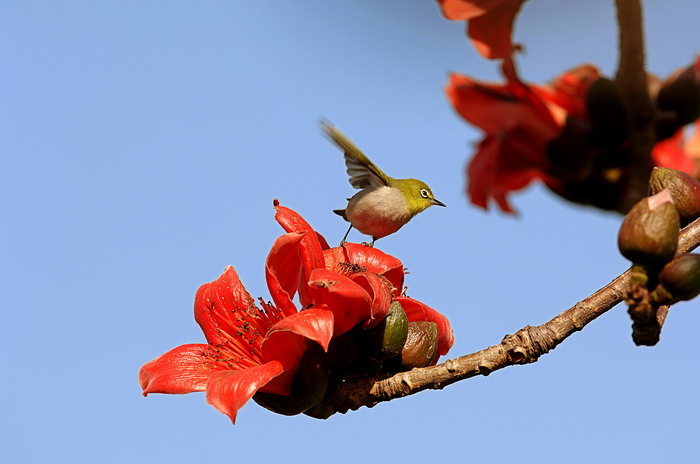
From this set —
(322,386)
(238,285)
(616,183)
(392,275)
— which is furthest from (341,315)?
(616,183)

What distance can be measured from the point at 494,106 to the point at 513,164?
0.18 ft

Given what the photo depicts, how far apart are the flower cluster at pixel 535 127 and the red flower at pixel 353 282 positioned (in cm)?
93

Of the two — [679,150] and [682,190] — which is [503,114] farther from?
[682,190]

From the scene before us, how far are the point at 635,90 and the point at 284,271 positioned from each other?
122cm

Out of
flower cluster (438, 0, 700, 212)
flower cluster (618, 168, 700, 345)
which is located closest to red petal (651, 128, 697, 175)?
flower cluster (438, 0, 700, 212)

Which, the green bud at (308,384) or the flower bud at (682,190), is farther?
the green bud at (308,384)

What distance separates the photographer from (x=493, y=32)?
29.2 inches

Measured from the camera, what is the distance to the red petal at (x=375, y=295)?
172 cm

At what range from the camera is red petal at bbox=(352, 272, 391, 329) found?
67.9 inches

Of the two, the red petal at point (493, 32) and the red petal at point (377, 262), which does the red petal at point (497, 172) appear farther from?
the red petal at point (377, 262)

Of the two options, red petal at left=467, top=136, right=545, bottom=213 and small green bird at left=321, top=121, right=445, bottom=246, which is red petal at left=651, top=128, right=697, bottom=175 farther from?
small green bird at left=321, top=121, right=445, bottom=246

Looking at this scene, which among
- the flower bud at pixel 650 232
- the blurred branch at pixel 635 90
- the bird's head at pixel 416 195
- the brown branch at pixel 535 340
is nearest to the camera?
the blurred branch at pixel 635 90

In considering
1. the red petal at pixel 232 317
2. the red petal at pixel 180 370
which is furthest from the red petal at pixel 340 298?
the red petal at pixel 180 370

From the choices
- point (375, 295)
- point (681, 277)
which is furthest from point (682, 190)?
point (375, 295)
